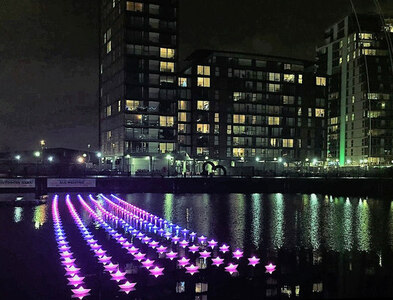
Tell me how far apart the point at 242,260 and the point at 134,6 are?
82.2 meters

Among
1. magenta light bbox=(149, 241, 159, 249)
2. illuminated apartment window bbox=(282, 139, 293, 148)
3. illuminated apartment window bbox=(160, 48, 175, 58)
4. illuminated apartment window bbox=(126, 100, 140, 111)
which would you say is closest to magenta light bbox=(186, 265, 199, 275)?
magenta light bbox=(149, 241, 159, 249)

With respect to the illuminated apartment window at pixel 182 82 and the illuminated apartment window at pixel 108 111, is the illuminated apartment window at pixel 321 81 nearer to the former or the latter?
the illuminated apartment window at pixel 182 82

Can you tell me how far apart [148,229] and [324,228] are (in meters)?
10.4

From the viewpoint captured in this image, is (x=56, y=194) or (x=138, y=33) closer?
(x=56, y=194)

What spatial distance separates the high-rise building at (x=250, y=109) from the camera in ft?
328

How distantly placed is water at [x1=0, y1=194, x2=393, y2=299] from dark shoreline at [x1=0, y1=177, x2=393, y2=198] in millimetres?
22048

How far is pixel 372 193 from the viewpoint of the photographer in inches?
2309

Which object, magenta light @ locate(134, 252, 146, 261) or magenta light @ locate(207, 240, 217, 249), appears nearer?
magenta light @ locate(134, 252, 146, 261)

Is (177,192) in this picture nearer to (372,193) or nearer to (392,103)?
(372,193)

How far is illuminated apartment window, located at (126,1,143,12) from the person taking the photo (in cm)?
8806

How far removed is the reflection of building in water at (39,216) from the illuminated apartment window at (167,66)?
60992 millimetres

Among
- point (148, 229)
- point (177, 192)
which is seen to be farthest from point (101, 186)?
point (148, 229)

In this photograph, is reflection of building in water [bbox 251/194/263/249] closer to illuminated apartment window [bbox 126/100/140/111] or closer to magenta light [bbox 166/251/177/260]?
magenta light [bbox 166/251/177/260]

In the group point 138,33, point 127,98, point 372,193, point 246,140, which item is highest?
point 138,33
